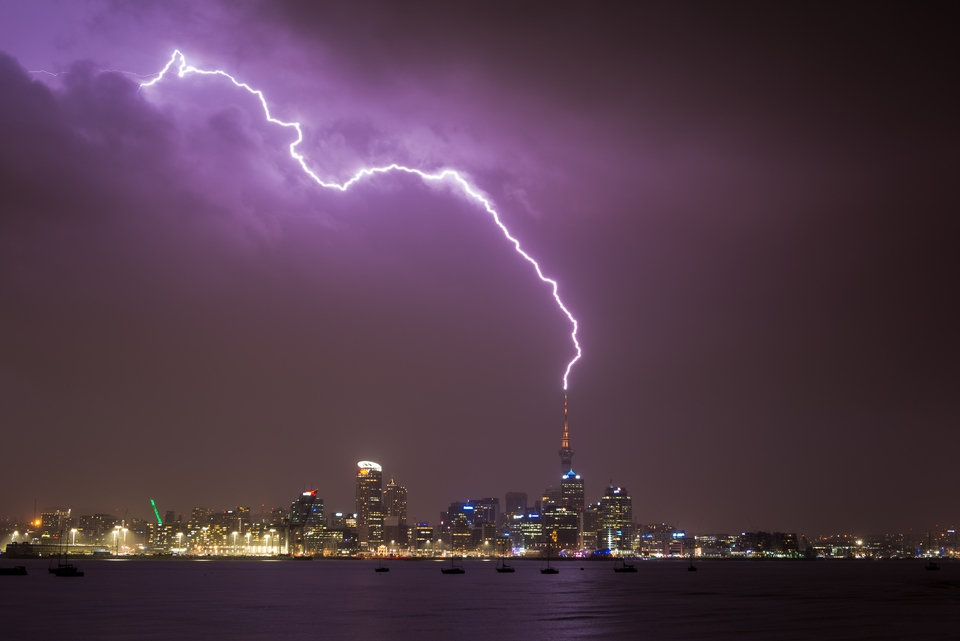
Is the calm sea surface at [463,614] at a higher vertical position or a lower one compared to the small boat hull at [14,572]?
higher

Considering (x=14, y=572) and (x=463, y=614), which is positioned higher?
(x=463, y=614)

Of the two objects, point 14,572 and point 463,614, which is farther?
point 14,572

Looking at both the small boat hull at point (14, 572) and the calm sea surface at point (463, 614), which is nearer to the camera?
the calm sea surface at point (463, 614)

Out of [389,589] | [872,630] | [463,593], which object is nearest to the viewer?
[872,630]

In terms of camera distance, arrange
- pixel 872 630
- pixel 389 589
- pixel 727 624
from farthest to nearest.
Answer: pixel 389 589 → pixel 727 624 → pixel 872 630

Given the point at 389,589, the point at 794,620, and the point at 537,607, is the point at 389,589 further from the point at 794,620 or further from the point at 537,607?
the point at 794,620

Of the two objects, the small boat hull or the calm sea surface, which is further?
the small boat hull

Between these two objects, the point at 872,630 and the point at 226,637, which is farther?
the point at 872,630

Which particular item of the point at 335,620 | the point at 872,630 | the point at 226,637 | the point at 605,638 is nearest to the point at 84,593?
the point at 335,620

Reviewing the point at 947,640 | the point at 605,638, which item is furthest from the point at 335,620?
the point at 947,640

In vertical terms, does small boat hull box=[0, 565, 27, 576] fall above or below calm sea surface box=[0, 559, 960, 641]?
below

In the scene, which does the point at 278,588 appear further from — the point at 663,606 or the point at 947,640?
the point at 947,640
